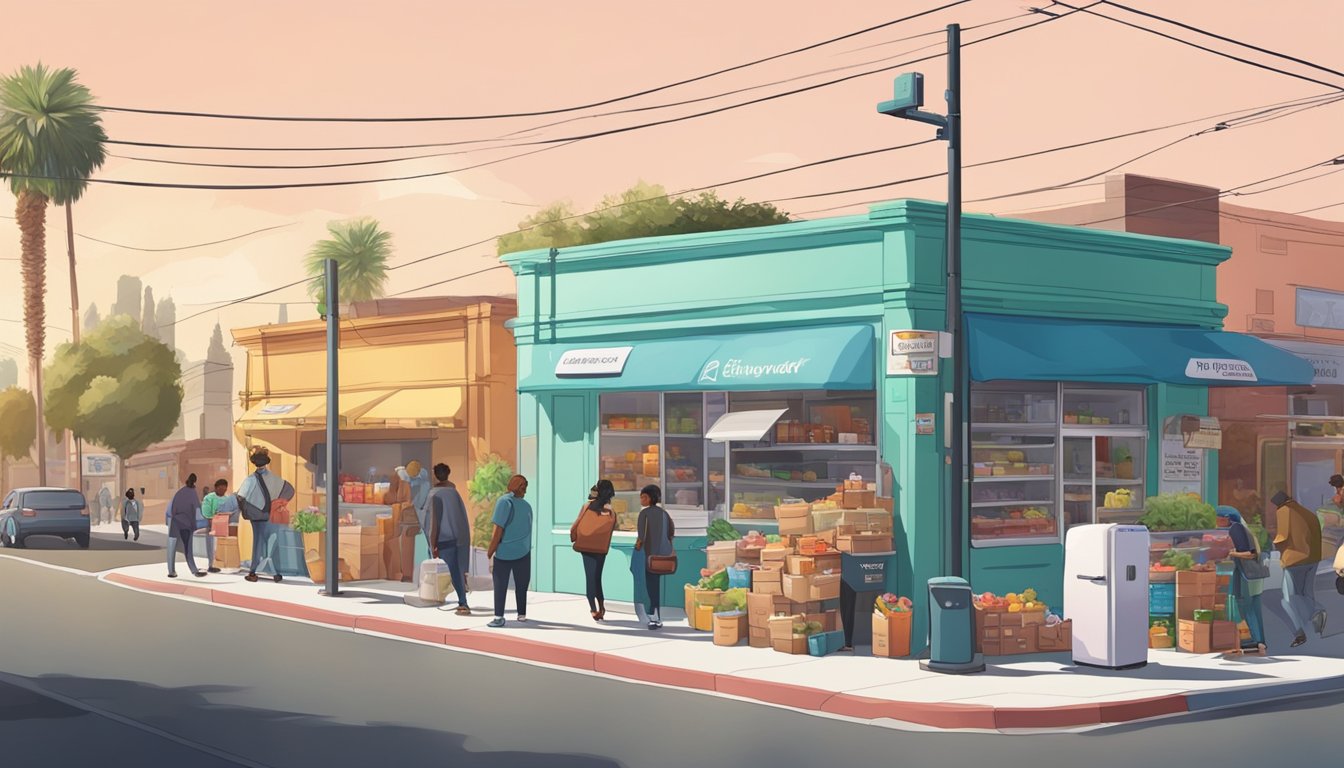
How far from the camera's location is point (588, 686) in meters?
14.7

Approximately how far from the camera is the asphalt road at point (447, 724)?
10.9m

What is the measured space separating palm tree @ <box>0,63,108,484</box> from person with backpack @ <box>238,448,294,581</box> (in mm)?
44456

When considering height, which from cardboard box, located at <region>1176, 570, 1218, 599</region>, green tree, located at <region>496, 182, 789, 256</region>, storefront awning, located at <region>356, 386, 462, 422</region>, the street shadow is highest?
green tree, located at <region>496, 182, 789, 256</region>

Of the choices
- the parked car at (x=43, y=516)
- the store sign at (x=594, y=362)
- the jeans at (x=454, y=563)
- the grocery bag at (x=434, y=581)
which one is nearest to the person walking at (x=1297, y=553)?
the store sign at (x=594, y=362)

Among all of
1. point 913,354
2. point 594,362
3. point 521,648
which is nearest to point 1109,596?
point 913,354

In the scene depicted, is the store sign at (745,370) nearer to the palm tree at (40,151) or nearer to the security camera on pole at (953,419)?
the security camera on pole at (953,419)

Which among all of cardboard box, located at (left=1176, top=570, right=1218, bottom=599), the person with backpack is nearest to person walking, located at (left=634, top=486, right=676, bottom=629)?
cardboard box, located at (left=1176, top=570, right=1218, bottom=599)

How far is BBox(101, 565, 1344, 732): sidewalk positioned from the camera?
42.3 ft

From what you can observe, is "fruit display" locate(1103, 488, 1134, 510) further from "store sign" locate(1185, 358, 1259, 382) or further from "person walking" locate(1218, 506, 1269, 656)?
"person walking" locate(1218, 506, 1269, 656)

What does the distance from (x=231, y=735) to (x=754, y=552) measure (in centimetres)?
845

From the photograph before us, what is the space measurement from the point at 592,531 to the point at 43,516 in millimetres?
27278

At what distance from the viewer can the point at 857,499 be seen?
59.8ft

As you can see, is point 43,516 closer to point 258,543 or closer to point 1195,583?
point 258,543

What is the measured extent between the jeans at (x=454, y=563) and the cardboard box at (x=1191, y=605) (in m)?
8.93
